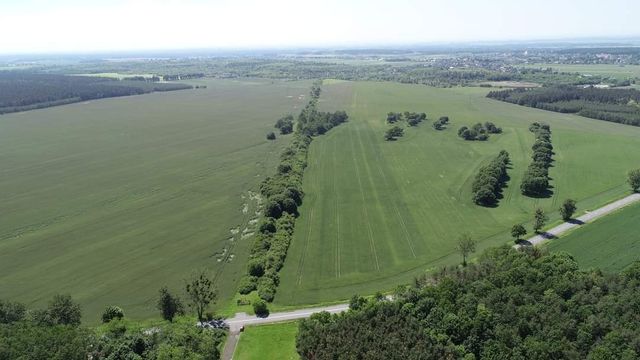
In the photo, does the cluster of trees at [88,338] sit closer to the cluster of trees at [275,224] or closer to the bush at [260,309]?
the bush at [260,309]

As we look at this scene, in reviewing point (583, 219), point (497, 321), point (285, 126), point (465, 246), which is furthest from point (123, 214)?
point (583, 219)

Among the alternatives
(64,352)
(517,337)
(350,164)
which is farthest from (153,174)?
(517,337)

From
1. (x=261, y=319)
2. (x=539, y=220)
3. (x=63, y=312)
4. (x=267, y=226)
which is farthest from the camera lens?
(x=267, y=226)

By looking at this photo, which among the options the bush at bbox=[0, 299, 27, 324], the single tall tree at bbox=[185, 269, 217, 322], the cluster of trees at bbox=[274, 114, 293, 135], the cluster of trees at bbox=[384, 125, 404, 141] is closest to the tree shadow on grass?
the single tall tree at bbox=[185, 269, 217, 322]

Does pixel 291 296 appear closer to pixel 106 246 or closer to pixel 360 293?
pixel 360 293

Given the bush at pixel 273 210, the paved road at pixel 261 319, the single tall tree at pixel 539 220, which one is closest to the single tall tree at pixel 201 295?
the paved road at pixel 261 319

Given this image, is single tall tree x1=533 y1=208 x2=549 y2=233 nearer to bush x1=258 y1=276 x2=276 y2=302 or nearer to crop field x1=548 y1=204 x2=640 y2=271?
crop field x1=548 y1=204 x2=640 y2=271

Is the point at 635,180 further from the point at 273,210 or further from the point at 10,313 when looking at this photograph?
the point at 10,313
